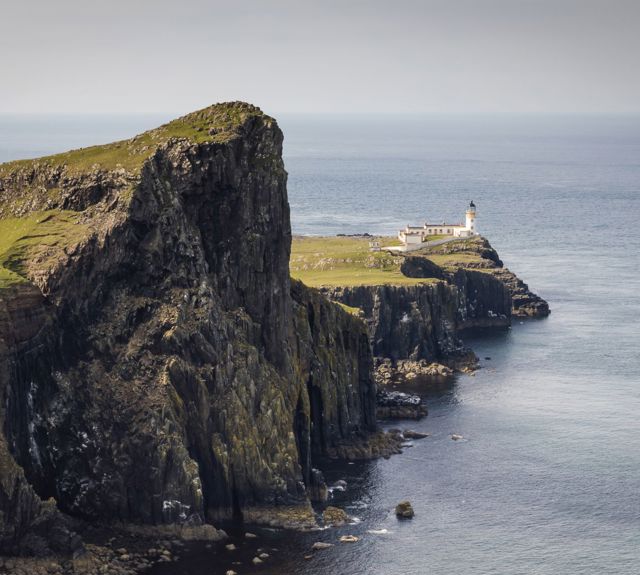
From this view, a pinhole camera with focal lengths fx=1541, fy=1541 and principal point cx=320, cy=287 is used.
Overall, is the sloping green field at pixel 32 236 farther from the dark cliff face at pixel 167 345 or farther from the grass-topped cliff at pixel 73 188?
the dark cliff face at pixel 167 345

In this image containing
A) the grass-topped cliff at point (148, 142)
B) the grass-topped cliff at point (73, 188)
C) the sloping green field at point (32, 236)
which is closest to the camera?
the sloping green field at point (32, 236)

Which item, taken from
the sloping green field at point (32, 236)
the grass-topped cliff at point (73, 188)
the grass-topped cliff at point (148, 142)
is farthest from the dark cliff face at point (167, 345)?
the sloping green field at point (32, 236)

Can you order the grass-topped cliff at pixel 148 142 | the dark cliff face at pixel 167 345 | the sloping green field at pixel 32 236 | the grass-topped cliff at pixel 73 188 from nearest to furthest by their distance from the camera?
the dark cliff face at pixel 167 345 → the sloping green field at pixel 32 236 → the grass-topped cliff at pixel 73 188 → the grass-topped cliff at pixel 148 142

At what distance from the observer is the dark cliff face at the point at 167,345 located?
133 meters

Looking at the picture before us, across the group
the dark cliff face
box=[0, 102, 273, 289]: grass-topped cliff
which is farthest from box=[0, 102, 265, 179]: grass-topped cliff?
the dark cliff face

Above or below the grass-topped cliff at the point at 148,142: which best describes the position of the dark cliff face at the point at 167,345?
below

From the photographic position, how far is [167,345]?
138 meters

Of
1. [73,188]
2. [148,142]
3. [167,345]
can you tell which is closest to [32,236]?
[73,188]

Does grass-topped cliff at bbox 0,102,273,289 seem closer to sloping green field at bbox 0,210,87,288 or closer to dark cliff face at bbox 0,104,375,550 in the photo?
sloping green field at bbox 0,210,87,288

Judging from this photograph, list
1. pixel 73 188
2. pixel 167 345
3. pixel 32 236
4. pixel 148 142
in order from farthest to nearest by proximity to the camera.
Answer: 1. pixel 148 142
2. pixel 73 188
3. pixel 32 236
4. pixel 167 345

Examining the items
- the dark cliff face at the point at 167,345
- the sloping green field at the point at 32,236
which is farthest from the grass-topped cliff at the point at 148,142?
the sloping green field at the point at 32,236

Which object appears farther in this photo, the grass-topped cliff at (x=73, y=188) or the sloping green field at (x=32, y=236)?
the grass-topped cliff at (x=73, y=188)

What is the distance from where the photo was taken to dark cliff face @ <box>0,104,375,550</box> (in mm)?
132750

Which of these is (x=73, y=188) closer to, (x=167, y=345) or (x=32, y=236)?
(x=32, y=236)
